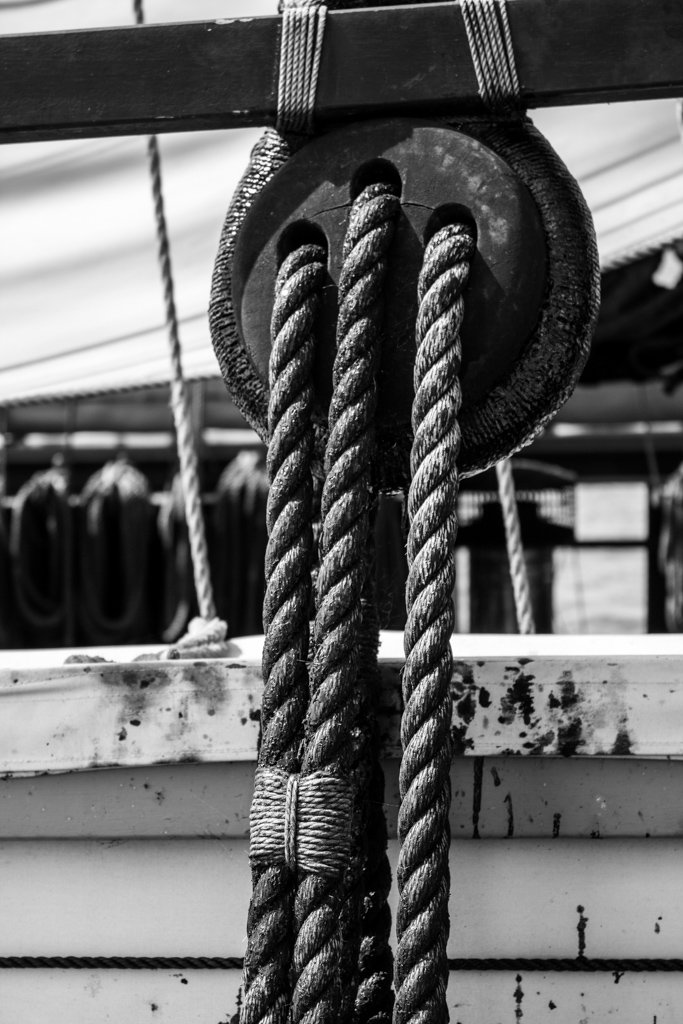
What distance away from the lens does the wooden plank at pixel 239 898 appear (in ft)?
3.09

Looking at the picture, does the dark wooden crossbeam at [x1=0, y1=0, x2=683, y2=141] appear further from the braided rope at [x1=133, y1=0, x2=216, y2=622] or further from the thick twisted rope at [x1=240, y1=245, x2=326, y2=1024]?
the braided rope at [x1=133, y1=0, x2=216, y2=622]

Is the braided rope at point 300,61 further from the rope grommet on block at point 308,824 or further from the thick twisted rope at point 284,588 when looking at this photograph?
the rope grommet on block at point 308,824

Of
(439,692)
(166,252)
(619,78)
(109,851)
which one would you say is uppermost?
(166,252)

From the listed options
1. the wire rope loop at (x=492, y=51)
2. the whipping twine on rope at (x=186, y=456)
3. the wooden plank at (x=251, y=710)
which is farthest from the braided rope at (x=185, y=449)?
the wire rope loop at (x=492, y=51)

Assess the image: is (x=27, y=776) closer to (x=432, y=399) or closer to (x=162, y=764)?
(x=162, y=764)

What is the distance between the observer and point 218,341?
3.30ft

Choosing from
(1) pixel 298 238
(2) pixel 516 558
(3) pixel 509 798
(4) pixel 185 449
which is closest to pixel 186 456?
(4) pixel 185 449

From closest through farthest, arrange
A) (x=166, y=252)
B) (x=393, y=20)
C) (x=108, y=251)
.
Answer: (x=393, y=20) → (x=166, y=252) → (x=108, y=251)

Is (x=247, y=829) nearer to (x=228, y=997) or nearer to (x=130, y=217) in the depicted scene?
(x=228, y=997)

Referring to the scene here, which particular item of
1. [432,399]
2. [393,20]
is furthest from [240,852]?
[393,20]

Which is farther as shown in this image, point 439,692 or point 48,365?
point 48,365

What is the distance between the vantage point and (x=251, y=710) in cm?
95

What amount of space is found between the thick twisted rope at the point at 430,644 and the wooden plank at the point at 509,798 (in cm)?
13

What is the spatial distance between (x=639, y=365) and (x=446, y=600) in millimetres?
4567
